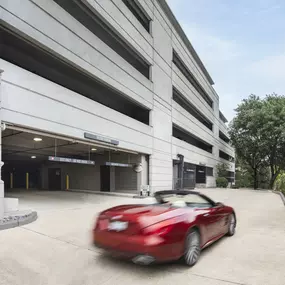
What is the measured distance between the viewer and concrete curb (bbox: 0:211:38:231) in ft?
21.8

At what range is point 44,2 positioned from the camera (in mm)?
10516

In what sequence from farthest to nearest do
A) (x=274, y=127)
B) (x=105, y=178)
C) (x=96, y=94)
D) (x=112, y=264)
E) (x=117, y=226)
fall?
(x=274, y=127) < (x=105, y=178) < (x=96, y=94) < (x=112, y=264) < (x=117, y=226)

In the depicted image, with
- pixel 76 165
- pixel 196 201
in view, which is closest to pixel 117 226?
pixel 196 201

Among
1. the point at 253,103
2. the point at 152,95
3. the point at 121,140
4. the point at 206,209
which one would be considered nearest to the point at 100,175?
the point at 121,140

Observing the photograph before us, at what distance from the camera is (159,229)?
12.9 feet

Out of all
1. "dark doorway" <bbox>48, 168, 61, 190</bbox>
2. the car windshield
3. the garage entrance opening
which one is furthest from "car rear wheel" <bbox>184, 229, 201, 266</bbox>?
"dark doorway" <bbox>48, 168, 61, 190</bbox>

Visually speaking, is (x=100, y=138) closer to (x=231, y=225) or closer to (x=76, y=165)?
(x=231, y=225)

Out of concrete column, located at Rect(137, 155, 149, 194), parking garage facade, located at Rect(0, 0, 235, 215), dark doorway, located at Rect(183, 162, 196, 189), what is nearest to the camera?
parking garage facade, located at Rect(0, 0, 235, 215)

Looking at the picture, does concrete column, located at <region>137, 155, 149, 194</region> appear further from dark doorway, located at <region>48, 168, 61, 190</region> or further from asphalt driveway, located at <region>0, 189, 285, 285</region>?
asphalt driveway, located at <region>0, 189, 285, 285</region>

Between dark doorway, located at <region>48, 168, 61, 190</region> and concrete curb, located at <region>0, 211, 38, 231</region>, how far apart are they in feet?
51.7

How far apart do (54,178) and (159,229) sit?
70.2 feet

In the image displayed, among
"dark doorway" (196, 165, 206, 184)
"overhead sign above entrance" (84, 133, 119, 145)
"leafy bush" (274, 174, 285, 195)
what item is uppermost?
"overhead sign above entrance" (84, 133, 119, 145)

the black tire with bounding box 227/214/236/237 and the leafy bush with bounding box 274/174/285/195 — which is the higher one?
the black tire with bounding box 227/214/236/237

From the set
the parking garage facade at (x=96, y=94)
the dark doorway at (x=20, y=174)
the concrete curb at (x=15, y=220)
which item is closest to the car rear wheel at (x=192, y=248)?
the concrete curb at (x=15, y=220)
